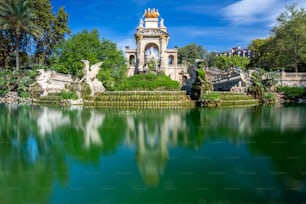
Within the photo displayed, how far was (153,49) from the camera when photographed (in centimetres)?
5747

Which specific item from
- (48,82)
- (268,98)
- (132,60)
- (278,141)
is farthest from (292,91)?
(132,60)

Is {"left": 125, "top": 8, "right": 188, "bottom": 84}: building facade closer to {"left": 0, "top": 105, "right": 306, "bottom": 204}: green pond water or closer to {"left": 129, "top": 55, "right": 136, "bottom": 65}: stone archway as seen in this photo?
{"left": 129, "top": 55, "right": 136, "bottom": 65}: stone archway

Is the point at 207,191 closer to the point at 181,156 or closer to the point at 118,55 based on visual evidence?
the point at 181,156

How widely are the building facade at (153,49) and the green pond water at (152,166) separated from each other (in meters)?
42.6

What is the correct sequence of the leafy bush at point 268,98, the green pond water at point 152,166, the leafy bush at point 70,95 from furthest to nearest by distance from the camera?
the leafy bush at point 268,98
the leafy bush at point 70,95
the green pond water at point 152,166

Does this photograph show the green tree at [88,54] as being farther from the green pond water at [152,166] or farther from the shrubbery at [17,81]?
the green pond water at [152,166]

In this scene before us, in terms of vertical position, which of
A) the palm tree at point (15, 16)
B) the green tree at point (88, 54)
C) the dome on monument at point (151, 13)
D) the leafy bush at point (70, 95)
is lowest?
the leafy bush at point (70, 95)

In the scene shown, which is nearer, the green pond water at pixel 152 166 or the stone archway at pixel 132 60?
the green pond water at pixel 152 166

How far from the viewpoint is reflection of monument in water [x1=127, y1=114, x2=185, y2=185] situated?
6188 mm

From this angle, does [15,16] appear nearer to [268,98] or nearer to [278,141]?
[268,98]

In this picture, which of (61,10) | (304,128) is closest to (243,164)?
(304,128)

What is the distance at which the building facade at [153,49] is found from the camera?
5364 centimetres

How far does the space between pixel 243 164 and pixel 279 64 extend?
1477 inches

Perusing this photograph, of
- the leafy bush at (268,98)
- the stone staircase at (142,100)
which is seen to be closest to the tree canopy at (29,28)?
the stone staircase at (142,100)
